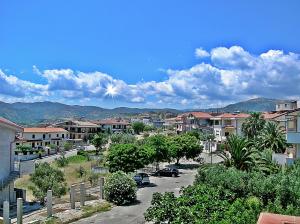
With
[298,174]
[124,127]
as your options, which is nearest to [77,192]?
[298,174]

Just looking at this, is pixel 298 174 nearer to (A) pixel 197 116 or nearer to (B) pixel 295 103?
(B) pixel 295 103

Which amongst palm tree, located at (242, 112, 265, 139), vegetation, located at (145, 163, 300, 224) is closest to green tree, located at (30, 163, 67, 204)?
vegetation, located at (145, 163, 300, 224)

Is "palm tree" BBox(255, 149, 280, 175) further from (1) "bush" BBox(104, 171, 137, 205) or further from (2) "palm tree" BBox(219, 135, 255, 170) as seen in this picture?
(1) "bush" BBox(104, 171, 137, 205)

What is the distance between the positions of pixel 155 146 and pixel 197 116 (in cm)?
6426

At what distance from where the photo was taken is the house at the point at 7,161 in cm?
3175

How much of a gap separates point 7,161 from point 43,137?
86.1m

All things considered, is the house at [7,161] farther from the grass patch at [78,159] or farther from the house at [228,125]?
the house at [228,125]

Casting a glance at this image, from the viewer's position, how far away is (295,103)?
274 feet

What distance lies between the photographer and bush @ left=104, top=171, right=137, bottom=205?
112 ft

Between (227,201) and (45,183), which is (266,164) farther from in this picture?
(45,183)

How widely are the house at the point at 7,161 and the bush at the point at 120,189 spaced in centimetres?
740

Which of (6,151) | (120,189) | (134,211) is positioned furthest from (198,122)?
(6,151)

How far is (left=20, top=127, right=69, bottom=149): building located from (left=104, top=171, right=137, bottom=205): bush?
261 ft

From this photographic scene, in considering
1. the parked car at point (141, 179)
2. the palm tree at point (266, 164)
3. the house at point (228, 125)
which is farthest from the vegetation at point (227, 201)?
the house at point (228, 125)
